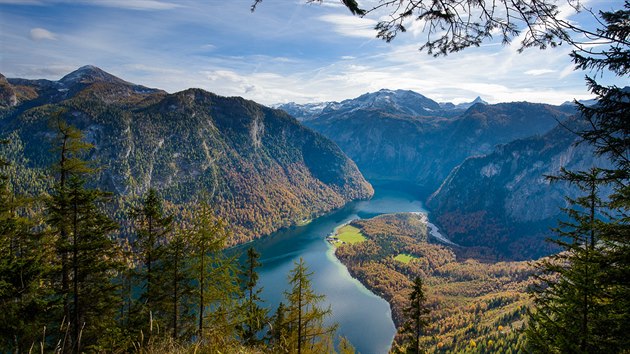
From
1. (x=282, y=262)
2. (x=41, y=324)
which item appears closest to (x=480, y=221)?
(x=282, y=262)

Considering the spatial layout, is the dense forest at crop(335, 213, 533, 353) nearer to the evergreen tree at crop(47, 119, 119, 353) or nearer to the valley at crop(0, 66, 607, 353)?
the valley at crop(0, 66, 607, 353)

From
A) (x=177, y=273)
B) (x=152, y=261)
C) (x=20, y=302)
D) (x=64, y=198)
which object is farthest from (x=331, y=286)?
(x=20, y=302)

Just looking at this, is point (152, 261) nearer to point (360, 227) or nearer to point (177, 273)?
point (177, 273)

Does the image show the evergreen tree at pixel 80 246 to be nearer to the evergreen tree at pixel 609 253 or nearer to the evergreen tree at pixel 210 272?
the evergreen tree at pixel 210 272

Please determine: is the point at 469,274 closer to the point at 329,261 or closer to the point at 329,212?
the point at 329,261

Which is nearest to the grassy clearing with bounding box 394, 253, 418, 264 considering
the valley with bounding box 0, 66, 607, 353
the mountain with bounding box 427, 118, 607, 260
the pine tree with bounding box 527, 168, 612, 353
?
the valley with bounding box 0, 66, 607, 353
